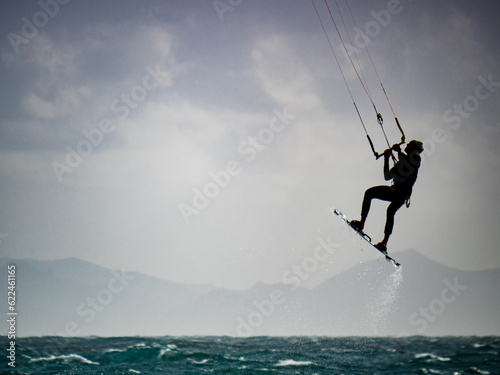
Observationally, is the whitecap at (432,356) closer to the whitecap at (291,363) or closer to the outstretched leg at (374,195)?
the whitecap at (291,363)

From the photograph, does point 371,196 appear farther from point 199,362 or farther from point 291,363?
point 199,362

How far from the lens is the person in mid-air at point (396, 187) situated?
11.3 m

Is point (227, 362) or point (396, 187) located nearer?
point (396, 187)

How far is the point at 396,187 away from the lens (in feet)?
38.7

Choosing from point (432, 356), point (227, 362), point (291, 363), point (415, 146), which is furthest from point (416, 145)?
point (432, 356)

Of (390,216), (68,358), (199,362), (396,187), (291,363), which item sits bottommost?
(68,358)

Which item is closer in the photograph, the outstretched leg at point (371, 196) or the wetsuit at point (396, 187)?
the wetsuit at point (396, 187)

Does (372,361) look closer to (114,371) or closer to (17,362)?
(114,371)

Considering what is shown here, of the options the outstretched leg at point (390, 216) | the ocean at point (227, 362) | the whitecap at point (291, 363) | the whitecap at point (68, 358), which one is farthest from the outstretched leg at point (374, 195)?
the whitecap at point (68, 358)

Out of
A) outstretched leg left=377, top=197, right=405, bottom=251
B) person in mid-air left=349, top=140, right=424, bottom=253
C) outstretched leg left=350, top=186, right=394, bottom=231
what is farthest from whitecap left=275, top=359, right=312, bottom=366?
outstretched leg left=350, top=186, right=394, bottom=231

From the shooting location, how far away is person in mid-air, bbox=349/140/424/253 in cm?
1126

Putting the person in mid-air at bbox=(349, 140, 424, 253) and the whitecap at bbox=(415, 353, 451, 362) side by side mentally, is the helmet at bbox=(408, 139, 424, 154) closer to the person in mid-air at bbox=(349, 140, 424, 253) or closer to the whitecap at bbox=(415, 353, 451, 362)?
the person in mid-air at bbox=(349, 140, 424, 253)

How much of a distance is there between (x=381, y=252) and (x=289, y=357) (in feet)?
58.8

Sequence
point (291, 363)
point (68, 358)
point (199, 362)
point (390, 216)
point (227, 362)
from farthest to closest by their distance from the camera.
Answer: point (68, 358)
point (227, 362)
point (199, 362)
point (291, 363)
point (390, 216)
